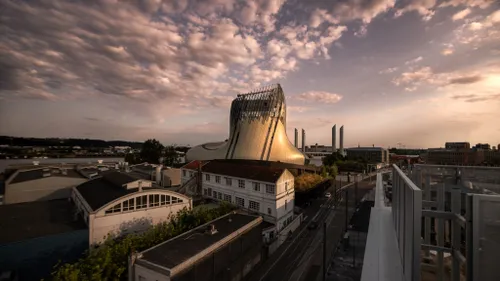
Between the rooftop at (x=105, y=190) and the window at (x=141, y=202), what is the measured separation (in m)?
1.93

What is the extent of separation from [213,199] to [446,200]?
27983 mm

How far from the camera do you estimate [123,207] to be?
17609mm

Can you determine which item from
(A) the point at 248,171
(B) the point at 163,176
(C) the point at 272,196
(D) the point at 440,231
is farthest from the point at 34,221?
(D) the point at 440,231

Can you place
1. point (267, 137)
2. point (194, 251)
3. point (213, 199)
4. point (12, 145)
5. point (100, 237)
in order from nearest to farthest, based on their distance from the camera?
point (194, 251), point (100, 237), point (213, 199), point (267, 137), point (12, 145)

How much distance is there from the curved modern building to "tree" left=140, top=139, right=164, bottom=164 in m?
23.6

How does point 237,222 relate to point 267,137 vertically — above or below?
below

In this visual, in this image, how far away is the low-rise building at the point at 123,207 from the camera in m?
16.5

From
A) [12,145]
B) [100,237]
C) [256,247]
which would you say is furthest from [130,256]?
[12,145]

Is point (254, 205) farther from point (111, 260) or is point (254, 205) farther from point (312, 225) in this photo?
point (111, 260)

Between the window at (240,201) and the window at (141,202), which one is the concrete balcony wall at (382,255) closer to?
the window at (141,202)

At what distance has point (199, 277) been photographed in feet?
40.9

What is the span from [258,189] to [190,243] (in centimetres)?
1159

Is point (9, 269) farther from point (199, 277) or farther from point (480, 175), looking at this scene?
point (480, 175)

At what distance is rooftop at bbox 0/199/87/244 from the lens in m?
15.0
